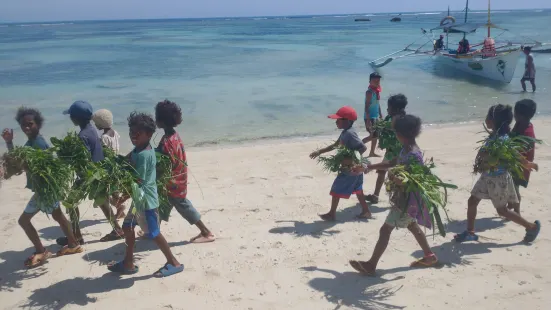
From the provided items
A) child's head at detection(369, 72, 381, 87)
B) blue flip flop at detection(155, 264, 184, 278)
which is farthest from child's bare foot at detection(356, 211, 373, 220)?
child's head at detection(369, 72, 381, 87)

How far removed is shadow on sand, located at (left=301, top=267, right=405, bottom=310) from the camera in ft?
13.4

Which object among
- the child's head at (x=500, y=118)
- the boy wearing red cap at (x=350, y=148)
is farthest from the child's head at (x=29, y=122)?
the child's head at (x=500, y=118)

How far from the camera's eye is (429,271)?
4.57 meters

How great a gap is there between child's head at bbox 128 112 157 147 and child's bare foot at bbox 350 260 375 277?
7.49 feet

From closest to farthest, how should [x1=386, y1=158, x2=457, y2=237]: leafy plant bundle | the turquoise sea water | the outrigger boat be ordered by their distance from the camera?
[x1=386, y1=158, x2=457, y2=237]: leafy plant bundle, the turquoise sea water, the outrigger boat

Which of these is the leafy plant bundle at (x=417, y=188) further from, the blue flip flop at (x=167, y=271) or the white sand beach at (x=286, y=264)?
the blue flip flop at (x=167, y=271)

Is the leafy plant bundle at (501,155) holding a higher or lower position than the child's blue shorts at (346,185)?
higher

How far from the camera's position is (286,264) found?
4.80 m

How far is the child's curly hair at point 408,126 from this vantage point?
4188 millimetres

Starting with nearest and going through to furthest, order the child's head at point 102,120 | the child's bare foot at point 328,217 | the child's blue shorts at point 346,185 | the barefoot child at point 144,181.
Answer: the barefoot child at point 144,181
the child's head at point 102,120
the child's blue shorts at point 346,185
the child's bare foot at point 328,217

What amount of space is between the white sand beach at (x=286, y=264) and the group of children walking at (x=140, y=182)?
13cm

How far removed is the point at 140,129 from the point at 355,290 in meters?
2.43

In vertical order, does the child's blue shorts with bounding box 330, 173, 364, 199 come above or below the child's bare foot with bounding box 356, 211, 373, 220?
above

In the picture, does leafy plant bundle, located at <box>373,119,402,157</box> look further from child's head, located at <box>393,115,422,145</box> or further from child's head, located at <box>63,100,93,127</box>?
child's head, located at <box>63,100,93,127</box>
